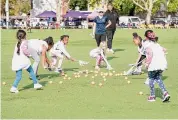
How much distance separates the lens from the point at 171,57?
65.3ft

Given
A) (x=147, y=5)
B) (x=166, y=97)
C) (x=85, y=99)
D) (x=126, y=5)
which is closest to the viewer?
(x=166, y=97)

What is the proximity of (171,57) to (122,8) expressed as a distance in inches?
2625

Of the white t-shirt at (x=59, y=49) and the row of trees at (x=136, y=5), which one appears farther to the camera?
the row of trees at (x=136, y=5)

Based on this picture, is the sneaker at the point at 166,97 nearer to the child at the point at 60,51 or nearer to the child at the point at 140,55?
the child at the point at 140,55

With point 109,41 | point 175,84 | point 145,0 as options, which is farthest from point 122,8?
point 175,84

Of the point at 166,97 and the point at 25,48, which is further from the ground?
the point at 25,48

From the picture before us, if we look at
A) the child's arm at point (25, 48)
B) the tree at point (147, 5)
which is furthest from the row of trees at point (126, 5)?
the child's arm at point (25, 48)

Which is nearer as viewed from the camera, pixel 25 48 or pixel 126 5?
pixel 25 48

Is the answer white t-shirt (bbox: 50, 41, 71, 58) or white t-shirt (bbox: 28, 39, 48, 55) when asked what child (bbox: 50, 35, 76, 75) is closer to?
white t-shirt (bbox: 50, 41, 71, 58)

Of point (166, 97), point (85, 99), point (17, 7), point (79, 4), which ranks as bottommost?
point (17, 7)

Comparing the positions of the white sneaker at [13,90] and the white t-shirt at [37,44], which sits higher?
the white t-shirt at [37,44]

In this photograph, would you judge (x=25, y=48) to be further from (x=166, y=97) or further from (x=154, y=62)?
(x=166, y=97)

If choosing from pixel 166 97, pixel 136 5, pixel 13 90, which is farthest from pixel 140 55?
pixel 136 5

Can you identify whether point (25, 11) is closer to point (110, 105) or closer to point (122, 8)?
point (122, 8)
